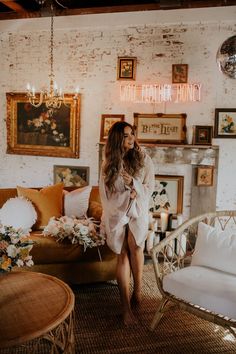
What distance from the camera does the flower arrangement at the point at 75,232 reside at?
3.37 m

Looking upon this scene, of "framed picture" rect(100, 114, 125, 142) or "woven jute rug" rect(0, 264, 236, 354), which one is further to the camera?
"framed picture" rect(100, 114, 125, 142)

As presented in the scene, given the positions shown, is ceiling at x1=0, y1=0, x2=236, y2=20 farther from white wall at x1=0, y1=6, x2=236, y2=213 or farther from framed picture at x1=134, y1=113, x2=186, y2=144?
framed picture at x1=134, y1=113, x2=186, y2=144

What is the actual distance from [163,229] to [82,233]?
5.06 feet

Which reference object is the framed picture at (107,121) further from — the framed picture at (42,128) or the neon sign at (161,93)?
the framed picture at (42,128)

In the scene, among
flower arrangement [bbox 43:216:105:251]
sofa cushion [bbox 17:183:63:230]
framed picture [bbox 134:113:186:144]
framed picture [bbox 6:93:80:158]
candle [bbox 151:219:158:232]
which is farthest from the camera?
framed picture [bbox 6:93:80:158]

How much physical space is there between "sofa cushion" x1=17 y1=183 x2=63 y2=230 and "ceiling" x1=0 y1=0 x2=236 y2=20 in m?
2.70

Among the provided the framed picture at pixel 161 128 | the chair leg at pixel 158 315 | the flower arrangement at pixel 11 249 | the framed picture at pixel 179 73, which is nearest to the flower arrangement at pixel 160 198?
the framed picture at pixel 161 128

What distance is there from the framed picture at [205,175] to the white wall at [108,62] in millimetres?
143

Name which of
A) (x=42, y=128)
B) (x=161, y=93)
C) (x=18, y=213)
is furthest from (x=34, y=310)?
(x=42, y=128)

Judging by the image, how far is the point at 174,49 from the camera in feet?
16.2

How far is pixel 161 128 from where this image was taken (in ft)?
16.5

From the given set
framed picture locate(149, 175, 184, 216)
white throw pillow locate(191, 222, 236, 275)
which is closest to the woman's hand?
white throw pillow locate(191, 222, 236, 275)

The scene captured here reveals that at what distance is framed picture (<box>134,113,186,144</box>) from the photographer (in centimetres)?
496

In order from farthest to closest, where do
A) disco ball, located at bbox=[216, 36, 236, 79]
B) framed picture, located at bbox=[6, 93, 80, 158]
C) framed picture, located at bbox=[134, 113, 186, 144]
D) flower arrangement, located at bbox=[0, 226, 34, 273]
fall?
framed picture, located at bbox=[6, 93, 80, 158] < framed picture, located at bbox=[134, 113, 186, 144] < disco ball, located at bbox=[216, 36, 236, 79] < flower arrangement, located at bbox=[0, 226, 34, 273]
